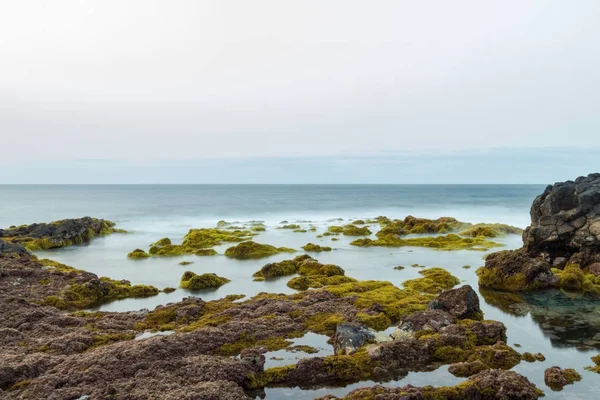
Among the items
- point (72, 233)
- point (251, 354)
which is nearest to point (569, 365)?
point (251, 354)

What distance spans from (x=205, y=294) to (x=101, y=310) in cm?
601

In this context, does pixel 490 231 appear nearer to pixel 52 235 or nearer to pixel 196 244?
pixel 196 244

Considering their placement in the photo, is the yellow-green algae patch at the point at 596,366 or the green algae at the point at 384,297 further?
the green algae at the point at 384,297

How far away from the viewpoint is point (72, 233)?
49500 mm

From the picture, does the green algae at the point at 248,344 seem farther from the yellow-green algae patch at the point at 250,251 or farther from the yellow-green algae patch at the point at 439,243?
the yellow-green algae patch at the point at 439,243

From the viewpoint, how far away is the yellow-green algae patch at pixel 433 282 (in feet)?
86.5

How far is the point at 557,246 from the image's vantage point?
103 ft

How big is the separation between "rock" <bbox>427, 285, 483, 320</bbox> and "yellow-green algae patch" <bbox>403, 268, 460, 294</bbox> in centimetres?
555

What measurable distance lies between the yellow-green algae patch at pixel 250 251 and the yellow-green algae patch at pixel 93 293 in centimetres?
→ 1352

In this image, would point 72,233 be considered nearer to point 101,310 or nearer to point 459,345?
point 101,310

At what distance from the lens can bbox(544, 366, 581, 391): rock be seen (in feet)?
44.4

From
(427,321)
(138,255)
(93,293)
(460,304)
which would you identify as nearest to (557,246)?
(460,304)

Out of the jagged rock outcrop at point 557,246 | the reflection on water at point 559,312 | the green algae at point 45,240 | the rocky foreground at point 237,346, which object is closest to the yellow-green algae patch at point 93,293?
the rocky foreground at point 237,346

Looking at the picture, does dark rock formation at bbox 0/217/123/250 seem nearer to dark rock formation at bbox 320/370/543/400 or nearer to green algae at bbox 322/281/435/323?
green algae at bbox 322/281/435/323
